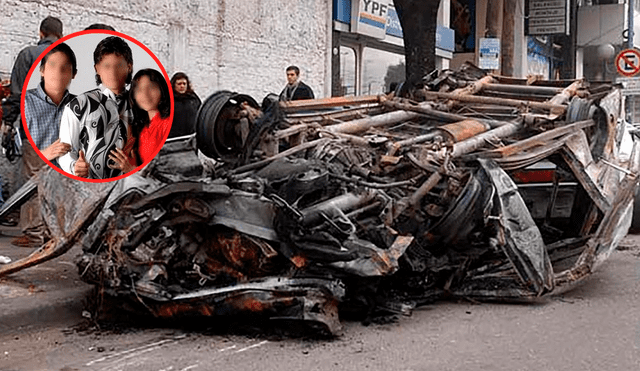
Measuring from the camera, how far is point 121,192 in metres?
5.52

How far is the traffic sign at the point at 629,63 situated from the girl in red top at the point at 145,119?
17295 millimetres

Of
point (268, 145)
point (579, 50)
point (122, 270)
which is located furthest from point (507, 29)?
point (122, 270)

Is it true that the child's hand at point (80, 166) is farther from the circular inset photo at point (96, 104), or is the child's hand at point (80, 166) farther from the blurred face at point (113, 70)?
the blurred face at point (113, 70)

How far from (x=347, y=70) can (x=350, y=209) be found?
12.2 metres

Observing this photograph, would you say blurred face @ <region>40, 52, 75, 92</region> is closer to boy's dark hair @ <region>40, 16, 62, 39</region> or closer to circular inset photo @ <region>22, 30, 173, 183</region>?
circular inset photo @ <region>22, 30, 173, 183</region>

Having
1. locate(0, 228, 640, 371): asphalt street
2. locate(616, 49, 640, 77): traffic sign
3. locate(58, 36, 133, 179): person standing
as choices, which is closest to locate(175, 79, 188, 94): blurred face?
locate(0, 228, 640, 371): asphalt street

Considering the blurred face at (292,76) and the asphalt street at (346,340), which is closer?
the asphalt street at (346,340)

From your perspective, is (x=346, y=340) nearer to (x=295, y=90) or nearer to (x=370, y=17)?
(x=295, y=90)

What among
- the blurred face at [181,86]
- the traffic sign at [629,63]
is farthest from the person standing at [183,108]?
the traffic sign at [629,63]

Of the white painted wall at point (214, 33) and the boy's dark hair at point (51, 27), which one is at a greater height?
the white painted wall at point (214, 33)

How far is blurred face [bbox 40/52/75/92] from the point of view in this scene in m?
4.23

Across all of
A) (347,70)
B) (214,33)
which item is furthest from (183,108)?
(347,70)

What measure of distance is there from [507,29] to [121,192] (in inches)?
860

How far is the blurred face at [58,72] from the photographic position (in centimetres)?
423
